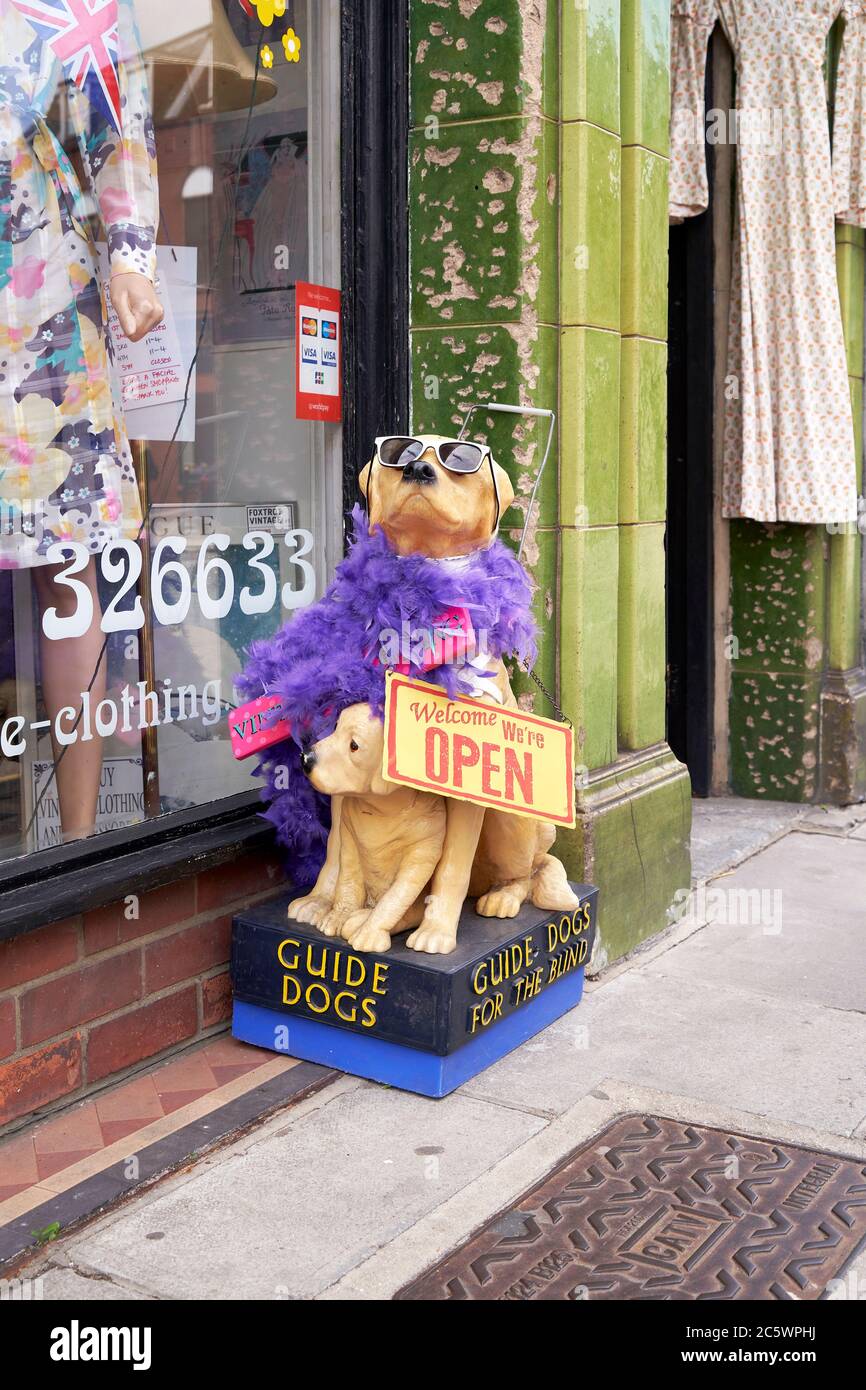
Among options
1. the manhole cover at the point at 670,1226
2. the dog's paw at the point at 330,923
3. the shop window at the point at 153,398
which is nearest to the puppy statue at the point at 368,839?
the dog's paw at the point at 330,923

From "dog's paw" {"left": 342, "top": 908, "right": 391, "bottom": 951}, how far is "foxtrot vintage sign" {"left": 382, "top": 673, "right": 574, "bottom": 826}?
400 mm

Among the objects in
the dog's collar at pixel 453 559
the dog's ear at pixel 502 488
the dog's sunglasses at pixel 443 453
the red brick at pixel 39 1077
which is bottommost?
the red brick at pixel 39 1077

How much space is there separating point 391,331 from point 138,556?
3.78 feet

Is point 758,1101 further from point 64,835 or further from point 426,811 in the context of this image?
point 64,835

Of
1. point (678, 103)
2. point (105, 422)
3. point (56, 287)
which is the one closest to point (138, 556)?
point (105, 422)

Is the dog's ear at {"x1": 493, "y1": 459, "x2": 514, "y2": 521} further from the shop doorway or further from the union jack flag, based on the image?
the shop doorway

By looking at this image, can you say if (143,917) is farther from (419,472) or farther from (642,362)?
(642,362)

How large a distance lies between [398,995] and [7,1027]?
915 mm

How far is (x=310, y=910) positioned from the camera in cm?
361

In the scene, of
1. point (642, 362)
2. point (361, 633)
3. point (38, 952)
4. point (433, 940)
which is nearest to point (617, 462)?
point (642, 362)

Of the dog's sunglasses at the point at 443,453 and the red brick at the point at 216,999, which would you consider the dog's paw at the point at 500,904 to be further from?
the dog's sunglasses at the point at 443,453

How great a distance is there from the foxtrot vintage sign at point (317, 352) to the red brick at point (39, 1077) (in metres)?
1.95

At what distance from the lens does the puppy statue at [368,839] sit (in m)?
3.38

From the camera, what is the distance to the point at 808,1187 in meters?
3.00
